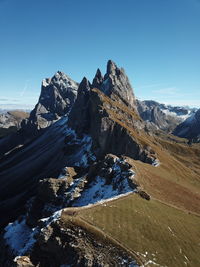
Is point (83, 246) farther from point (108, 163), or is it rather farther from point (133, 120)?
point (133, 120)

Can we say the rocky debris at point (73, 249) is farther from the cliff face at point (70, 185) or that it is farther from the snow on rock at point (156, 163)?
the snow on rock at point (156, 163)

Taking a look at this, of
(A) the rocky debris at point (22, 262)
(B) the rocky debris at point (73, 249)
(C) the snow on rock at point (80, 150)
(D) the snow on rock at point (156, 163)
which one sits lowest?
(C) the snow on rock at point (80, 150)

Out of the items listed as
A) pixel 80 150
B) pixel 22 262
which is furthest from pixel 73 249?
pixel 80 150

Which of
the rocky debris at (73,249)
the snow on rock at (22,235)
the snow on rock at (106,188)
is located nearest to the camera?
the rocky debris at (73,249)

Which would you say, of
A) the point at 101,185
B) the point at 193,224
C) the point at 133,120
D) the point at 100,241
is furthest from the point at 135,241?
the point at 133,120

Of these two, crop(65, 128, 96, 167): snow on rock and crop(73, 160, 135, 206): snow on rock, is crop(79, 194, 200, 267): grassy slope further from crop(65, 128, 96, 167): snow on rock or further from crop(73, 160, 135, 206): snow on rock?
crop(65, 128, 96, 167): snow on rock

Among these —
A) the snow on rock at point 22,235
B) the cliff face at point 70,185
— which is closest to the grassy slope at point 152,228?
the cliff face at point 70,185

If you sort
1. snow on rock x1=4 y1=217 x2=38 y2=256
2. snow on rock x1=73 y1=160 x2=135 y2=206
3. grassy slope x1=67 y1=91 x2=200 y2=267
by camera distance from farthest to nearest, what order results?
snow on rock x1=73 y1=160 x2=135 y2=206 < snow on rock x1=4 y1=217 x2=38 y2=256 < grassy slope x1=67 y1=91 x2=200 y2=267

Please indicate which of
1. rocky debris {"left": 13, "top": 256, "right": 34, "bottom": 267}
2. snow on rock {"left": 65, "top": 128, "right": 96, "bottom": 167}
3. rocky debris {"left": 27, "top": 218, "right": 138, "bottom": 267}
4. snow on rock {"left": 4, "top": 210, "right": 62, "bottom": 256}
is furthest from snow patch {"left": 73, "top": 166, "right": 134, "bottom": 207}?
snow on rock {"left": 65, "top": 128, "right": 96, "bottom": 167}
